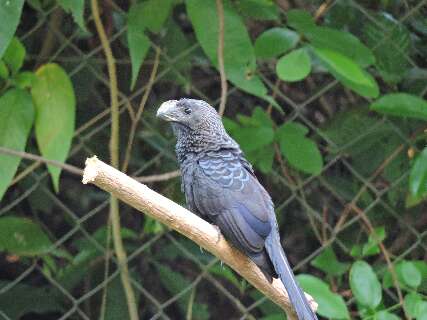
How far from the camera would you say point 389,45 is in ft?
10.8

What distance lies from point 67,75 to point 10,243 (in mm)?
535

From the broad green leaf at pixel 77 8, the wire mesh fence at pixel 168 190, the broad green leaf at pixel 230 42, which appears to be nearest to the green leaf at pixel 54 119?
the wire mesh fence at pixel 168 190

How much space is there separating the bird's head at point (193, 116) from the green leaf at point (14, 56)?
488mm

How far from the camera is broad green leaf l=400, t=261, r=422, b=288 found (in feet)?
10.0

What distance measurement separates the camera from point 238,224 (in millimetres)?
2420

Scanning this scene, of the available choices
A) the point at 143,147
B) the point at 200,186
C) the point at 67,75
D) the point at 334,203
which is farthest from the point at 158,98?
the point at 200,186

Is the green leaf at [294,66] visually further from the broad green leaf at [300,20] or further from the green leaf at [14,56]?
the green leaf at [14,56]

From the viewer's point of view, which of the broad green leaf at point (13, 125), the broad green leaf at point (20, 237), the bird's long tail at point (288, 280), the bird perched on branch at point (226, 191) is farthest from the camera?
the broad green leaf at point (20, 237)

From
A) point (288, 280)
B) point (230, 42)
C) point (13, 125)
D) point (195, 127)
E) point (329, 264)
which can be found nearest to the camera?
point (288, 280)

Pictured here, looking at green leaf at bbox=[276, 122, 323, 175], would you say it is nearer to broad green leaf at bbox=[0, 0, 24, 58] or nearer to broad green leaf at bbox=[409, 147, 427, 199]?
broad green leaf at bbox=[409, 147, 427, 199]

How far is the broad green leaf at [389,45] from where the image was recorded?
3.29 m

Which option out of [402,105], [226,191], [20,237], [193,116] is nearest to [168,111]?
[193,116]

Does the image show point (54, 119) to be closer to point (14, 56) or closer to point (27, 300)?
point (14, 56)

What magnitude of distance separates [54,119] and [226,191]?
653 mm
